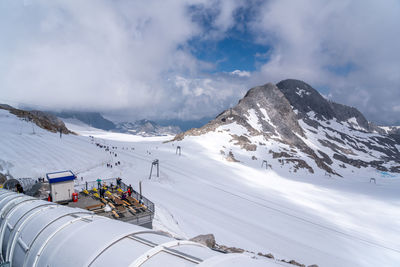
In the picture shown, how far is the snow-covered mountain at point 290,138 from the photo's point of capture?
74.9m

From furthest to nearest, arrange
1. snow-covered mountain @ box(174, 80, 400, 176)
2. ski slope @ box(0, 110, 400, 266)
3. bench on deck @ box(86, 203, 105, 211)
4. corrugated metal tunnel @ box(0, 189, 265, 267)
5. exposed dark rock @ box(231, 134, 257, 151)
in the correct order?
snow-covered mountain @ box(174, 80, 400, 176) < exposed dark rock @ box(231, 134, 257, 151) < ski slope @ box(0, 110, 400, 266) < bench on deck @ box(86, 203, 105, 211) < corrugated metal tunnel @ box(0, 189, 265, 267)

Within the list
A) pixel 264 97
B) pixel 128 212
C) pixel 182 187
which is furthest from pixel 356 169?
pixel 128 212

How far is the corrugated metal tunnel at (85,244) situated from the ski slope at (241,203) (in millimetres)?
13044

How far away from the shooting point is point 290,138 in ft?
369

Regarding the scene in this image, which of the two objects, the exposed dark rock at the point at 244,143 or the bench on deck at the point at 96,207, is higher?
the exposed dark rock at the point at 244,143

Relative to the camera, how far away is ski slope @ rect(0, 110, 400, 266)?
22.1 metres

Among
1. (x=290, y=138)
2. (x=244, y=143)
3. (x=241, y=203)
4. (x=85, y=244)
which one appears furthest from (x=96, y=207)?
(x=290, y=138)

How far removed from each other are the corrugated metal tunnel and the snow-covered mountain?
54.6 meters

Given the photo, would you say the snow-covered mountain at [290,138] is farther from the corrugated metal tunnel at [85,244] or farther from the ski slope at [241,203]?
the corrugated metal tunnel at [85,244]

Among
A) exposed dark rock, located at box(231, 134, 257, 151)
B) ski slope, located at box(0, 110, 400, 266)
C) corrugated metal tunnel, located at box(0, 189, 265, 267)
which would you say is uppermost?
exposed dark rock, located at box(231, 134, 257, 151)

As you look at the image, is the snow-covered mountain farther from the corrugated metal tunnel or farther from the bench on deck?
the corrugated metal tunnel

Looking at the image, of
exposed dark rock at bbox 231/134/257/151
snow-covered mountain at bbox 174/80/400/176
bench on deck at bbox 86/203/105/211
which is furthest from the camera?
snow-covered mountain at bbox 174/80/400/176

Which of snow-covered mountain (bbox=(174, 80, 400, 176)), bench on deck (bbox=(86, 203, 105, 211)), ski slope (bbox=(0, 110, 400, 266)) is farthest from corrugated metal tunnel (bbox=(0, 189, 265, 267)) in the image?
snow-covered mountain (bbox=(174, 80, 400, 176))

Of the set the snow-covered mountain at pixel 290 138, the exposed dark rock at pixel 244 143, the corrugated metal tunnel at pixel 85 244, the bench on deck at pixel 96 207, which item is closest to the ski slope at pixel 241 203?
the bench on deck at pixel 96 207
